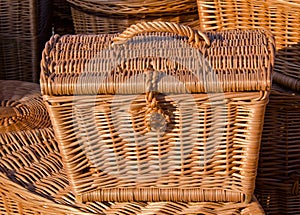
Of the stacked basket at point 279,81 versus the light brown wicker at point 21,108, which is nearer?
the stacked basket at point 279,81

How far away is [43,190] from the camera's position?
4.59 ft

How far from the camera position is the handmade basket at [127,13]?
1.96 meters

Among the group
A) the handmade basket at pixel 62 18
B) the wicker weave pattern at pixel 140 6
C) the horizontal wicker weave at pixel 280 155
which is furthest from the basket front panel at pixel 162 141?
the handmade basket at pixel 62 18

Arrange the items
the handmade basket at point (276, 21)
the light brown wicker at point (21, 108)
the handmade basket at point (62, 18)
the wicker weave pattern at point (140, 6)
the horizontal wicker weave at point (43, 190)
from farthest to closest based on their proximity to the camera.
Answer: the handmade basket at point (62, 18) < the wicker weave pattern at point (140, 6) < the light brown wicker at point (21, 108) < the handmade basket at point (276, 21) < the horizontal wicker weave at point (43, 190)

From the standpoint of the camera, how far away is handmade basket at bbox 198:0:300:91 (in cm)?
147

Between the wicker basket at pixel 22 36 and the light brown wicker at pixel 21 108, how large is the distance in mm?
198

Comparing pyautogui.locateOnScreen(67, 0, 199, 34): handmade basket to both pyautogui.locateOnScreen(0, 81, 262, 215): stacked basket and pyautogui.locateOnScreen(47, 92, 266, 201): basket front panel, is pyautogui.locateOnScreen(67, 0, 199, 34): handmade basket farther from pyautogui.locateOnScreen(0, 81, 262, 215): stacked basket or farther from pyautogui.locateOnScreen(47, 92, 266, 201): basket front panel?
pyautogui.locateOnScreen(47, 92, 266, 201): basket front panel

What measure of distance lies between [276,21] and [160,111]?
0.52 meters

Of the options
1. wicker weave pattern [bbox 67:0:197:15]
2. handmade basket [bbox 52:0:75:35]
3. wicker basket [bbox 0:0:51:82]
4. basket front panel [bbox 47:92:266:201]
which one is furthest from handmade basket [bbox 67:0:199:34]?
basket front panel [bbox 47:92:266:201]

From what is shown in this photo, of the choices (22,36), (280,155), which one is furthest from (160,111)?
(22,36)

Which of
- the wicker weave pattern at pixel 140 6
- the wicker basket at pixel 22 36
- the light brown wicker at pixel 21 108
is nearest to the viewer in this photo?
the light brown wicker at pixel 21 108

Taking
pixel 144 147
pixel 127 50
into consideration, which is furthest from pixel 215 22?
pixel 144 147

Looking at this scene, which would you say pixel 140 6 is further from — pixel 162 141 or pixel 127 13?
pixel 162 141

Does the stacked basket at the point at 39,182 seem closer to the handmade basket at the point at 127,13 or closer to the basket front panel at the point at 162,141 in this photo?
the basket front panel at the point at 162,141
